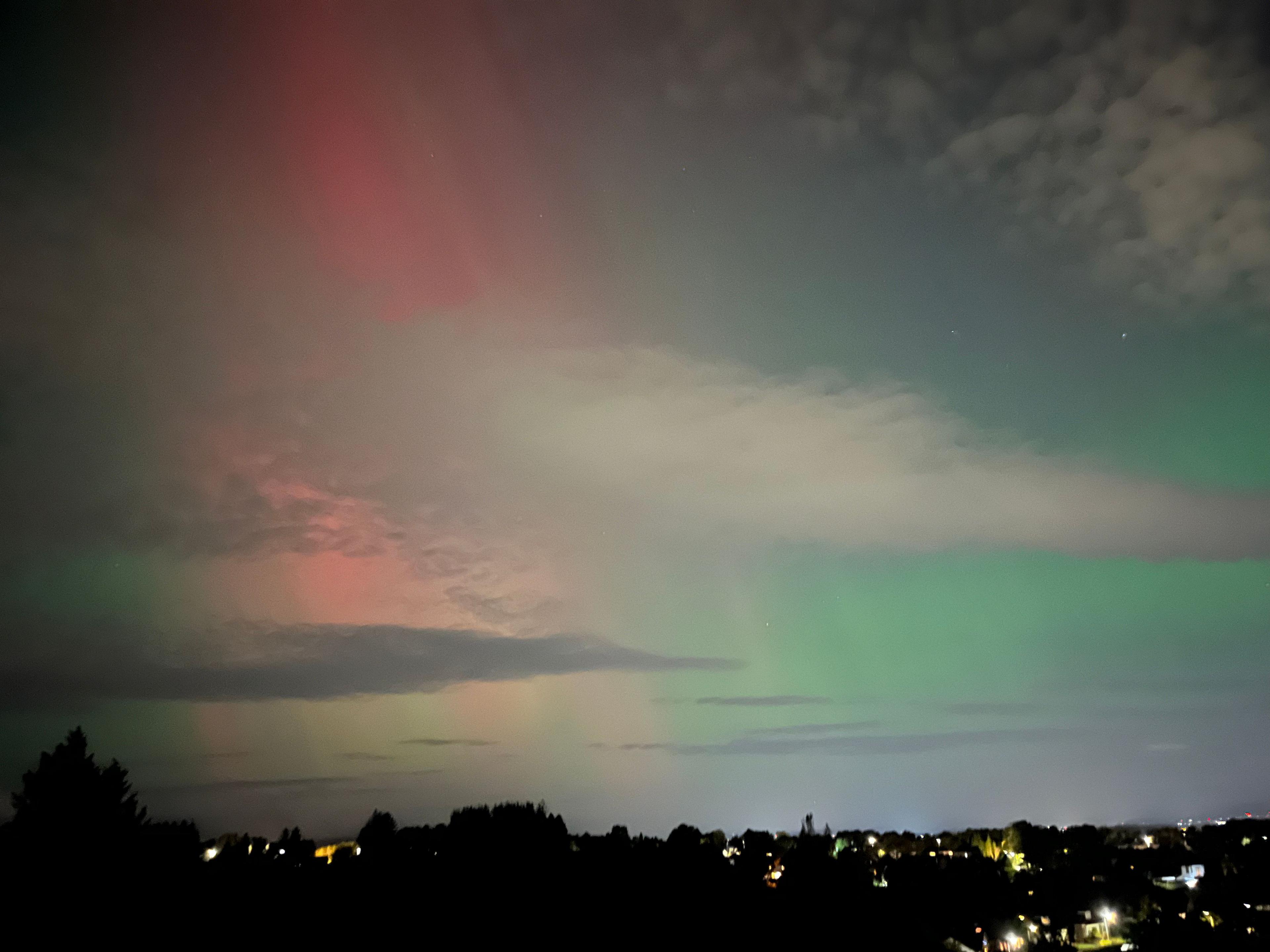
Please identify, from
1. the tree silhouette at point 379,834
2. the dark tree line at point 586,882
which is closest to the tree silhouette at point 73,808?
the dark tree line at point 586,882

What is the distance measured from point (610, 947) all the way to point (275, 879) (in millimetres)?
17597

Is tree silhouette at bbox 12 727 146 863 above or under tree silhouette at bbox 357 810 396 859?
above

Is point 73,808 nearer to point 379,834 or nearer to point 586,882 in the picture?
point 586,882

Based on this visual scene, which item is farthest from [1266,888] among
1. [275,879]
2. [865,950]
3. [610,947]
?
[275,879]

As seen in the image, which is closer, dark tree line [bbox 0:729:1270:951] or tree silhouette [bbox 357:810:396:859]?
dark tree line [bbox 0:729:1270:951]

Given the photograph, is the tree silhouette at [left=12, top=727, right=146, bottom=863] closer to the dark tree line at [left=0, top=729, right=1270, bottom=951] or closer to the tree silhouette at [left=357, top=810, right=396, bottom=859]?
the dark tree line at [left=0, top=729, right=1270, bottom=951]

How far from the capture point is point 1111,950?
53.7 meters

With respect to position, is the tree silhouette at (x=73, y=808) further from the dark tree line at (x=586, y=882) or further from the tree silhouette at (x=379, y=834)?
the tree silhouette at (x=379, y=834)

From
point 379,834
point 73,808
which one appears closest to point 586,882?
point 73,808

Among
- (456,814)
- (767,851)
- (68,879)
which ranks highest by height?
(68,879)

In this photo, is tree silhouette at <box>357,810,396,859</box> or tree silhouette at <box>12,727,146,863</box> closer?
tree silhouette at <box>12,727,146,863</box>

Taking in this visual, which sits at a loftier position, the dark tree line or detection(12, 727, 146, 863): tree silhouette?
detection(12, 727, 146, 863): tree silhouette

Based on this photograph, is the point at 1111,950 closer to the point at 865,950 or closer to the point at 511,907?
the point at 865,950

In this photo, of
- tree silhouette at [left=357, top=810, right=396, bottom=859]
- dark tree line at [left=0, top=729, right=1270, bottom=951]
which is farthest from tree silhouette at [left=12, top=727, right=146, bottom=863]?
tree silhouette at [left=357, top=810, right=396, bottom=859]
